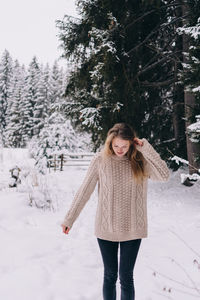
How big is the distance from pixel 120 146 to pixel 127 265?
3.55ft

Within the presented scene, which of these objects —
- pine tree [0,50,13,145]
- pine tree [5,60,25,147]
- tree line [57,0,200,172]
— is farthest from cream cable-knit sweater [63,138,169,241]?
pine tree [0,50,13,145]

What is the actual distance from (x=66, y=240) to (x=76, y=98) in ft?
18.5

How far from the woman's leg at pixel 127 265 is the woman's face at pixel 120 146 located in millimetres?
812

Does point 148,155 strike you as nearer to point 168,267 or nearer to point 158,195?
point 168,267

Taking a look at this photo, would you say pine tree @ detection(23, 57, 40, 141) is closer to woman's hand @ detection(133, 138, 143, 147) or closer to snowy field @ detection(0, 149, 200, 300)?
snowy field @ detection(0, 149, 200, 300)

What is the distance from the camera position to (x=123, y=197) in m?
2.21

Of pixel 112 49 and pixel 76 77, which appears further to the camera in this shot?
pixel 76 77

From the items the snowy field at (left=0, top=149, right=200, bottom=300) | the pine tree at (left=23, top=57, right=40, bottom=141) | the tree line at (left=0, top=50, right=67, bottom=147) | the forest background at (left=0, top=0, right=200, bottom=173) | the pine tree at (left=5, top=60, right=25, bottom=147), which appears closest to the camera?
the snowy field at (left=0, top=149, right=200, bottom=300)

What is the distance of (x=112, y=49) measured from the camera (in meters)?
7.06

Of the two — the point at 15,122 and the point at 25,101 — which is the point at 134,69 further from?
the point at 15,122

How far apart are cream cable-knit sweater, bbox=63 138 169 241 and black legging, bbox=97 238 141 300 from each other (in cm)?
9

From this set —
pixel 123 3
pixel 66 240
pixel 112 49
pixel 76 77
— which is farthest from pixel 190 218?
pixel 123 3

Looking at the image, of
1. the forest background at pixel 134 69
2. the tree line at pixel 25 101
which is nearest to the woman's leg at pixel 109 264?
the forest background at pixel 134 69

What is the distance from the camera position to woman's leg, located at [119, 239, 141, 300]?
219cm
